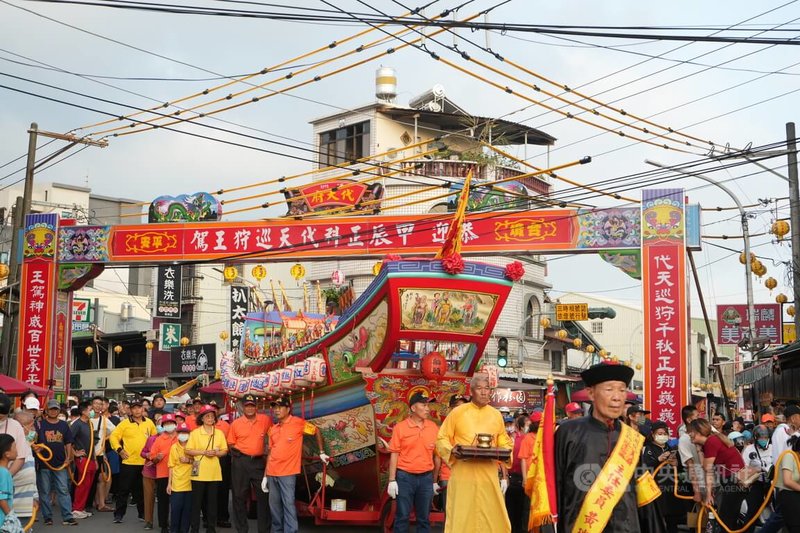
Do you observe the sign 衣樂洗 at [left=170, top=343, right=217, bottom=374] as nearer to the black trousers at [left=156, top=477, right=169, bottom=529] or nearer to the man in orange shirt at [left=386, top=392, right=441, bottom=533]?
the black trousers at [left=156, top=477, right=169, bottom=529]

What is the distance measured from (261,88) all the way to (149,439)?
677 centimetres

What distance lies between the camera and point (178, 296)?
41125 millimetres

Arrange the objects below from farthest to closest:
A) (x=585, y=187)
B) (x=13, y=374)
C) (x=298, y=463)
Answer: (x=13, y=374)
(x=585, y=187)
(x=298, y=463)

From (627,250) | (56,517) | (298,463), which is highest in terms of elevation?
(627,250)

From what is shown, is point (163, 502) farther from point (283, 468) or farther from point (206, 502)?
point (283, 468)

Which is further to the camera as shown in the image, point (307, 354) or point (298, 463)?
point (307, 354)

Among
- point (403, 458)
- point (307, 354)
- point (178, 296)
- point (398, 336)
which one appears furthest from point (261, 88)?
point (178, 296)

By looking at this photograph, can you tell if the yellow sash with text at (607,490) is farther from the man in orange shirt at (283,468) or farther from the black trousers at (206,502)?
the black trousers at (206,502)

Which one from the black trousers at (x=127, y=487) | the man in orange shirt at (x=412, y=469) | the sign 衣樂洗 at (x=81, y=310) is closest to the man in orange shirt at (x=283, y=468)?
the man in orange shirt at (x=412, y=469)

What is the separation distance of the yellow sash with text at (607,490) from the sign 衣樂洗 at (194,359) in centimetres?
3582

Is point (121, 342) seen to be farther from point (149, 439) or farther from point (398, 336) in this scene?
point (398, 336)

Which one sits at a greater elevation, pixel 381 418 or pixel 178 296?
pixel 178 296

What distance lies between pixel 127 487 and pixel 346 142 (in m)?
26.0

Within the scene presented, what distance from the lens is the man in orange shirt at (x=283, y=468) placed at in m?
13.2
